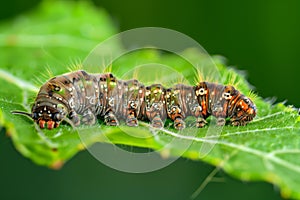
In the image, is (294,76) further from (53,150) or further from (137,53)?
(53,150)

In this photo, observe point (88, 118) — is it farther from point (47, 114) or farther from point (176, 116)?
point (176, 116)

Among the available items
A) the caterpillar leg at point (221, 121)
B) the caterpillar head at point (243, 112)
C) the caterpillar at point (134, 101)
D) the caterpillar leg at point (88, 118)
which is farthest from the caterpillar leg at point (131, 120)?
the caterpillar head at point (243, 112)

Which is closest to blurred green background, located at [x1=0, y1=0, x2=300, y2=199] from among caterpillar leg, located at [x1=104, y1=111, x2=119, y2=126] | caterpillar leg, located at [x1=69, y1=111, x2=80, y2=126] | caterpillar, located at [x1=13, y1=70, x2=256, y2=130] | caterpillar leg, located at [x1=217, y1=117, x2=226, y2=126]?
caterpillar, located at [x1=13, y1=70, x2=256, y2=130]

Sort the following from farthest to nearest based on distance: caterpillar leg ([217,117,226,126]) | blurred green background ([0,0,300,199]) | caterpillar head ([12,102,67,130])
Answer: blurred green background ([0,0,300,199]), caterpillar leg ([217,117,226,126]), caterpillar head ([12,102,67,130])

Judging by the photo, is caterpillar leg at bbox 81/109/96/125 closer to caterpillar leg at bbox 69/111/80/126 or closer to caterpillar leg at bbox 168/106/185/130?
caterpillar leg at bbox 69/111/80/126

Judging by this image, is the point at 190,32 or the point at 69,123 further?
the point at 190,32

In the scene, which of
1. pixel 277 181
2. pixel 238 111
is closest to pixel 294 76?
pixel 238 111
